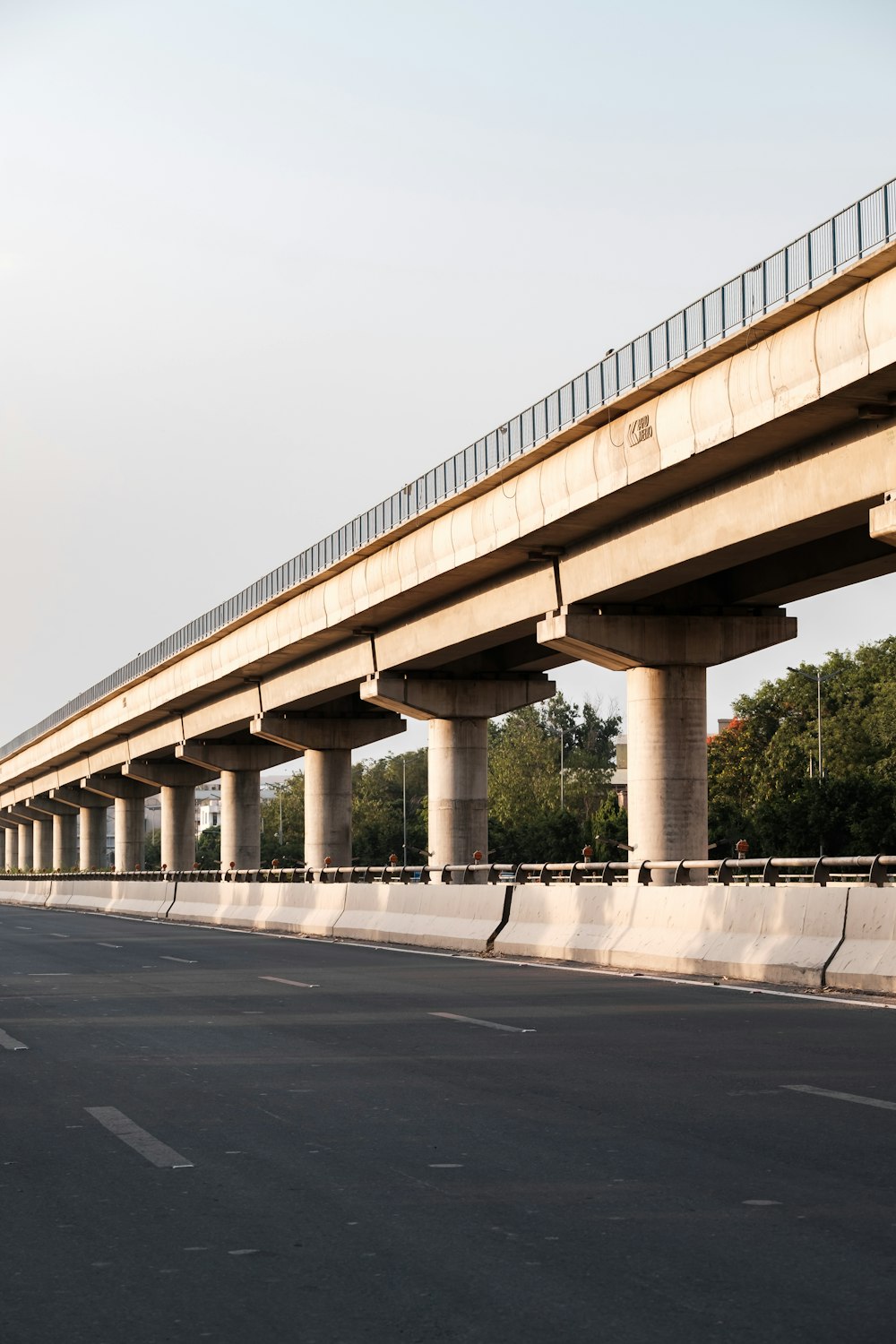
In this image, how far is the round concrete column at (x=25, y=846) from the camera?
148 meters

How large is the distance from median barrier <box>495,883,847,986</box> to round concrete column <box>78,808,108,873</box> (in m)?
85.3

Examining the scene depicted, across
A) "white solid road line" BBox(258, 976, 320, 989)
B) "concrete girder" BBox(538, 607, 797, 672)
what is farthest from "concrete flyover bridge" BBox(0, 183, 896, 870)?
"white solid road line" BBox(258, 976, 320, 989)

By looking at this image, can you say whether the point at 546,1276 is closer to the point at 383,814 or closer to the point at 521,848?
the point at 521,848

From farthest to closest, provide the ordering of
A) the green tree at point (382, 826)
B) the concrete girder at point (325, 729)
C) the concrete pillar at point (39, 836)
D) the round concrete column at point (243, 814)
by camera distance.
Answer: the green tree at point (382, 826)
the concrete pillar at point (39, 836)
the round concrete column at point (243, 814)
the concrete girder at point (325, 729)

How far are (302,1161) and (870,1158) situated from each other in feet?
8.56

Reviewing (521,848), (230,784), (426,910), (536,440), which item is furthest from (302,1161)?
(521,848)

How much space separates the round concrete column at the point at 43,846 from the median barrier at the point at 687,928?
113 metres

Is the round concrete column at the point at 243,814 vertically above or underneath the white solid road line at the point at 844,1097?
above

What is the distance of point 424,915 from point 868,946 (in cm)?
1362

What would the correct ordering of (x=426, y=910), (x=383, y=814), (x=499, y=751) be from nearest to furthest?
(x=426, y=910) < (x=499, y=751) < (x=383, y=814)

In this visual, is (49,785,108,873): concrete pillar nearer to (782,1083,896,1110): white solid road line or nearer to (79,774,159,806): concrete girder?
(79,774,159,806): concrete girder

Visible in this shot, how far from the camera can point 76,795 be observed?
102438mm

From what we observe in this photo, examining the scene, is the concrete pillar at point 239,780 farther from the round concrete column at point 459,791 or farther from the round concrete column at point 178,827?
the round concrete column at point 459,791

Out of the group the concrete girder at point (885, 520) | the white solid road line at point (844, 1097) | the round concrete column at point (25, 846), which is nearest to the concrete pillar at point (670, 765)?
the concrete girder at point (885, 520)
